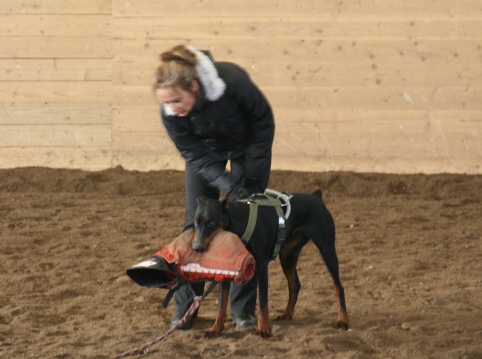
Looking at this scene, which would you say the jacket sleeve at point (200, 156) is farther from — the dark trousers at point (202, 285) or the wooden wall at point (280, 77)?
the wooden wall at point (280, 77)

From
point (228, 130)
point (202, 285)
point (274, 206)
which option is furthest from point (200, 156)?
point (202, 285)

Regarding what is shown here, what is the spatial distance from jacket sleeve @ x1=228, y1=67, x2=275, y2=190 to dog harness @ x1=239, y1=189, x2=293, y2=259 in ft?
0.40

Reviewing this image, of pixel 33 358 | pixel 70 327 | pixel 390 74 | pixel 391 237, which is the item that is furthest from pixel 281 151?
pixel 33 358

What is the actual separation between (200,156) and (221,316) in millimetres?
792

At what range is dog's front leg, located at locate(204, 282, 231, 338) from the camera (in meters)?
4.09

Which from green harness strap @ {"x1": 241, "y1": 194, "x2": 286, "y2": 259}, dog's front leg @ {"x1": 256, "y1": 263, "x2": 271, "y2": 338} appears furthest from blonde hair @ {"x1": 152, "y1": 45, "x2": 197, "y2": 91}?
dog's front leg @ {"x1": 256, "y1": 263, "x2": 271, "y2": 338}

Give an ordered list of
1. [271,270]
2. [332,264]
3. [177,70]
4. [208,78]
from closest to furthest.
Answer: [177,70]
[208,78]
[332,264]
[271,270]

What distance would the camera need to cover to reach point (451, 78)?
8.76 metres

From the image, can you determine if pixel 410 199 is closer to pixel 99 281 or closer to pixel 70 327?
pixel 99 281

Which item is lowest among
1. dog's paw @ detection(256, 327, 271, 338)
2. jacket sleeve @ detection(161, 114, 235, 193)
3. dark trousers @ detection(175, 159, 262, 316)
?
dog's paw @ detection(256, 327, 271, 338)

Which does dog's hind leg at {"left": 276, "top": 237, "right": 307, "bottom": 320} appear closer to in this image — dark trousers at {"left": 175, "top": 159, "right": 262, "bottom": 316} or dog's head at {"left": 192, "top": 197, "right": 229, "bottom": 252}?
dark trousers at {"left": 175, "top": 159, "right": 262, "bottom": 316}

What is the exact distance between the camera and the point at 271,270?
5.77 m

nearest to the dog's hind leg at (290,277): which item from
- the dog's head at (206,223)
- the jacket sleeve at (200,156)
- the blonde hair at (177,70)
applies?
the jacket sleeve at (200,156)

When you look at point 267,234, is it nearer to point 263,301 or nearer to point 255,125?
point 263,301
